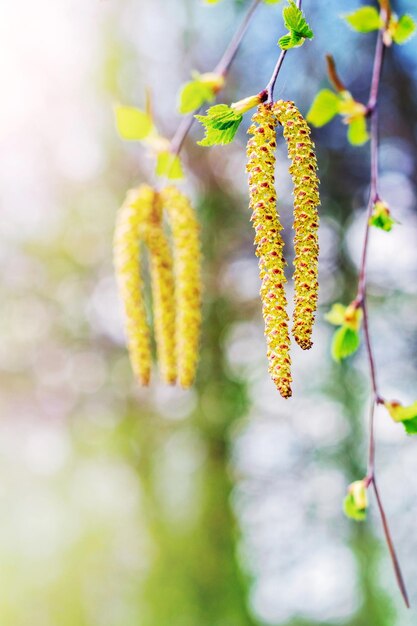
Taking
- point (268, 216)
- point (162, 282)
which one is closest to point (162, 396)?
point (162, 282)

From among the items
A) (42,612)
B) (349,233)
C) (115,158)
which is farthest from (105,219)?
(42,612)

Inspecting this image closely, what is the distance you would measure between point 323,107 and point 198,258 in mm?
158

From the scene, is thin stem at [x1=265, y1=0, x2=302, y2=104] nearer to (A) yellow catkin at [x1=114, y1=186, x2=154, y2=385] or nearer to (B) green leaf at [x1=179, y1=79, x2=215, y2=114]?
(B) green leaf at [x1=179, y1=79, x2=215, y2=114]

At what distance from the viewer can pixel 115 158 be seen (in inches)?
175

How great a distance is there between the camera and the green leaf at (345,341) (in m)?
0.55

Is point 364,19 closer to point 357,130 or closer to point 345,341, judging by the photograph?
point 357,130

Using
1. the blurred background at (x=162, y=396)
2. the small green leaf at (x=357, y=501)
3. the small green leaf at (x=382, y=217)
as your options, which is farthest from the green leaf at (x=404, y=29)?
the blurred background at (x=162, y=396)

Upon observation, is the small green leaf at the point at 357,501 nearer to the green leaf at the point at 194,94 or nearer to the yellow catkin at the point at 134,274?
the yellow catkin at the point at 134,274

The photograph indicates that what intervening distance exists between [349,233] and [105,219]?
5.20 ft

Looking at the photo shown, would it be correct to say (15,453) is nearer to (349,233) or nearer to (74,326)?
(74,326)

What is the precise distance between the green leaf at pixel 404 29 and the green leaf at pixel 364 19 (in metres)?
0.02

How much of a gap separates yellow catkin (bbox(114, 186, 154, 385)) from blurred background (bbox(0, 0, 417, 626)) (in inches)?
117

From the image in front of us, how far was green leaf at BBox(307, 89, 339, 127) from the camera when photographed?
507 mm

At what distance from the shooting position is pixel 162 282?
0.62m
